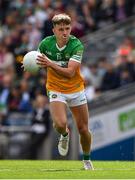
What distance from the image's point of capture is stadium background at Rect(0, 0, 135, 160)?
24.1m

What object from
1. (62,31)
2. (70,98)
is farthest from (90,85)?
(62,31)

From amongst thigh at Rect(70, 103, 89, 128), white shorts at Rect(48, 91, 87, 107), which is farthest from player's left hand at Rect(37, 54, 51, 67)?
thigh at Rect(70, 103, 89, 128)

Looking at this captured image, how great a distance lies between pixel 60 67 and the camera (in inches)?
595

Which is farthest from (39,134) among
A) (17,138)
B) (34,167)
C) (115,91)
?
(34,167)

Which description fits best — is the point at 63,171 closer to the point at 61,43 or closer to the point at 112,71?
the point at 61,43

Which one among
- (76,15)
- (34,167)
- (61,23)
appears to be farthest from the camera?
(76,15)

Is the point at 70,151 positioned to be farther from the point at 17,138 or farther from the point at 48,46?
the point at 48,46

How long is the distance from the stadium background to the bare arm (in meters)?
7.85

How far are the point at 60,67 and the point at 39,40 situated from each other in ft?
40.2

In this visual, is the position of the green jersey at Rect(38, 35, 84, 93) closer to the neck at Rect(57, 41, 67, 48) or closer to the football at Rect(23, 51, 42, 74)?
the neck at Rect(57, 41, 67, 48)

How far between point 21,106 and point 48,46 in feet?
33.0

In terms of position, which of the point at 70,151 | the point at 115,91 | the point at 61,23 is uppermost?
the point at 61,23

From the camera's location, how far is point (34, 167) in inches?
643

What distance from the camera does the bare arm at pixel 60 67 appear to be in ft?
48.9
